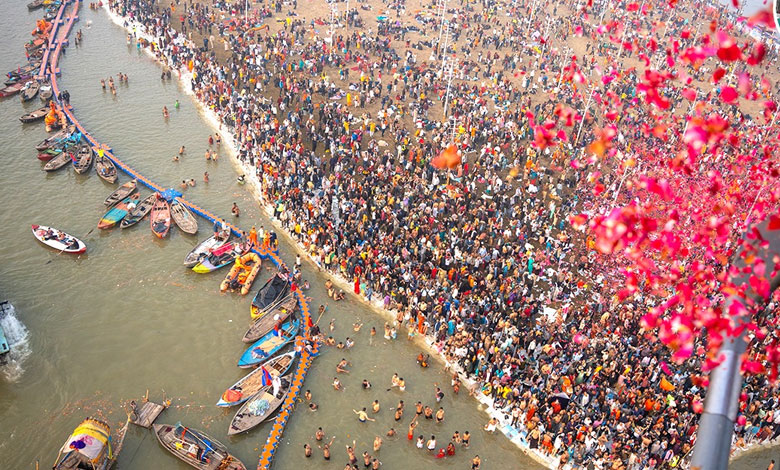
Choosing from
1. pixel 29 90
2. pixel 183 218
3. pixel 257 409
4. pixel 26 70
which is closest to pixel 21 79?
pixel 26 70

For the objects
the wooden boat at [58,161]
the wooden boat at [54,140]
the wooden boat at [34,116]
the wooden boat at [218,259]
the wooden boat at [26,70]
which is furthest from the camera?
the wooden boat at [26,70]

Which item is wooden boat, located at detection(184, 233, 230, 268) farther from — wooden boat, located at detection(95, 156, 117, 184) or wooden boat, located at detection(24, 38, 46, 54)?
wooden boat, located at detection(24, 38, 46, 54)

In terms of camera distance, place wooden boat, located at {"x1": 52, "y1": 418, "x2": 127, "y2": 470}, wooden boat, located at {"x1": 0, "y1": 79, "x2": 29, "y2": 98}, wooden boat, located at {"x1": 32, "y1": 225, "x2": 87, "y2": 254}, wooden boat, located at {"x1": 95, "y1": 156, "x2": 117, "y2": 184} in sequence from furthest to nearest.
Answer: wooden boat, located at {"x1": 0, "y1": 79, "x2": 29, "y2": 98} < wooden boat, located at {"x1": 95, "y1": 156, "x2": 117, "y2": 184} < wooden boat, located at {"x1": 32, "y1": 225, "x2": 87, "y2": 254} < wooden boat, located at {"x1": 52, "y1": 418, "x2": 127, "y2": 470}

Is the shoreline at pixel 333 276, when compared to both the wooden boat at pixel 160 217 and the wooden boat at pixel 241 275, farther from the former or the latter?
the wooden boat at pixel 160 217

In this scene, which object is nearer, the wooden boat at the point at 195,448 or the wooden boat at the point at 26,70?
the wooden boat at the point at 195,448

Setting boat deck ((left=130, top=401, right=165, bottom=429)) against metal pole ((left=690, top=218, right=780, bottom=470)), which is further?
boat deck ((left=130, top=401, right=165, bottom=429))

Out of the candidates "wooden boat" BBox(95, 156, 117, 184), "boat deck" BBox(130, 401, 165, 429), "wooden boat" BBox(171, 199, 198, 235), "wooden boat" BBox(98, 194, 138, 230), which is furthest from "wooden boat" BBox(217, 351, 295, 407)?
"wooden boat" BBox(95, 156, 117, 184)


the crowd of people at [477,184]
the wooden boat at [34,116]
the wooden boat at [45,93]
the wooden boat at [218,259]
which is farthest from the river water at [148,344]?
the wooden boat at [45,93]
